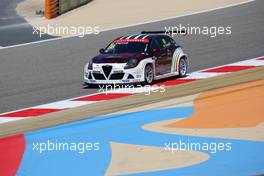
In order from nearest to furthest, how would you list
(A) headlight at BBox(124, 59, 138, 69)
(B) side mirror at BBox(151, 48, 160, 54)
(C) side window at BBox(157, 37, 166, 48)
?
1. (A) headlight at BBox(124, 59, 138, 69)
2. (B) side mirror at BBox(151, 48, 160, 54)
3. (C) side window at BBox(157, 37, 166, 48)

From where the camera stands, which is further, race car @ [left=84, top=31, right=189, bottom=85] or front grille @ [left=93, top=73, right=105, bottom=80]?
front grille @ [left=93, top=73, right=105, bottom=80]

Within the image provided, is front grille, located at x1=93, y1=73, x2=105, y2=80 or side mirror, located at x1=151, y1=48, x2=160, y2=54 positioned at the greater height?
side mirror, located at x1=151, y1=48, x2=160, y2=54

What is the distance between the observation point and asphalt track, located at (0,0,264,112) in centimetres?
1936

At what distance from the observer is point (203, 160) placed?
40.3ft

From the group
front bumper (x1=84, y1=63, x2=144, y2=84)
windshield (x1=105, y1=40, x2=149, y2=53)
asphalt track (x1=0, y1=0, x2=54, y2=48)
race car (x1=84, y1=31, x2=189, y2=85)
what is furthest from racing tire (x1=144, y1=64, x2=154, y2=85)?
asphalt track (x1=0, y1=0, x2=54, y2=48)

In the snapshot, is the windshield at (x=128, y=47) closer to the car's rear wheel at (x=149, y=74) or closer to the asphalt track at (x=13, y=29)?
the car's rear wheel at (x=149, y=74)

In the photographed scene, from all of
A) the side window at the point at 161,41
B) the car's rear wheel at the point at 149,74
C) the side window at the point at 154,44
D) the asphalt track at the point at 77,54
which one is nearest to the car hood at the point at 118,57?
the car's rear wheel at the point at 149,74

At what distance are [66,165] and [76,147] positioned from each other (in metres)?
0.97

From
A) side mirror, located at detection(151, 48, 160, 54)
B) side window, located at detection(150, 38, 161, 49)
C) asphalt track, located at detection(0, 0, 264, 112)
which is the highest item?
side window, located at detection(150, 38, 161, 49)

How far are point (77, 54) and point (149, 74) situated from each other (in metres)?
5.54

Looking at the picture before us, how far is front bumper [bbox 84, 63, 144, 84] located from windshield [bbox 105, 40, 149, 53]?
83 centimetres

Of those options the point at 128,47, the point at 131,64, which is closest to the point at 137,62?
the point at 131,64

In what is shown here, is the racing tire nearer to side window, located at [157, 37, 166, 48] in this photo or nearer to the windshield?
the windshield

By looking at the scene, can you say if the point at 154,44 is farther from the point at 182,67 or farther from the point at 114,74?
the point at 114,74
